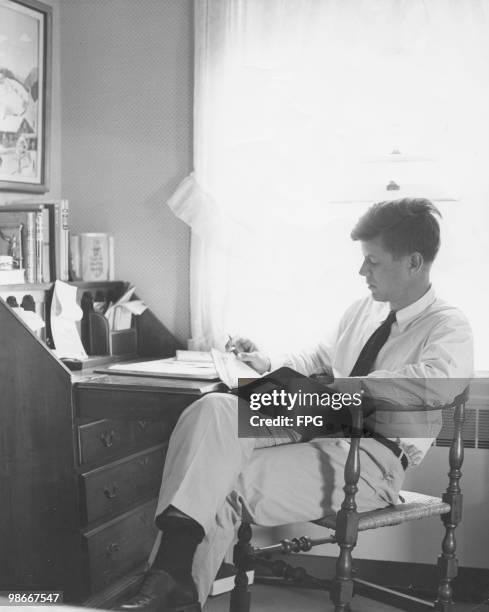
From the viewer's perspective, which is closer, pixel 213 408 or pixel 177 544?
pixel 177 544

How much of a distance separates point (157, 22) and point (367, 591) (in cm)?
216

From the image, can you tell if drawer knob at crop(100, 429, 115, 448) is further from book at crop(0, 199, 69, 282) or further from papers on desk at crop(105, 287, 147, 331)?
book at crop(0, 199, 69, 282)

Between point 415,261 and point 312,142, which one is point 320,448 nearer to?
point 415,261

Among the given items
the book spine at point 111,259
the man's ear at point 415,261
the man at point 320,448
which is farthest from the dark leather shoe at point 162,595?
the book spine at point 111,259

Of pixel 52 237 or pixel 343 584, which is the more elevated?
pixel 52 237

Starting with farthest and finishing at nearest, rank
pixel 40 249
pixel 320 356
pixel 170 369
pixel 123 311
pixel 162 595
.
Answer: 1. pixel 123 311
2. pixel 40 249
3. pixel 320 356
4. pixel 170 369
5. pixel 162 595

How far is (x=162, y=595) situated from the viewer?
200cm

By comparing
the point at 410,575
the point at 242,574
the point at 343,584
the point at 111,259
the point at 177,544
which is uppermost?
the point at 111,259

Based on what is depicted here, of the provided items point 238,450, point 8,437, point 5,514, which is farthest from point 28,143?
point 238,450

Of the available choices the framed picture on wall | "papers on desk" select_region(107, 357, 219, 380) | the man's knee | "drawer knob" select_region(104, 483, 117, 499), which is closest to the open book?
"papers on desk" select_region(107, 357, 219, 380)

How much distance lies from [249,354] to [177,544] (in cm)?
75

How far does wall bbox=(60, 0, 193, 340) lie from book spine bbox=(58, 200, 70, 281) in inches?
13.7

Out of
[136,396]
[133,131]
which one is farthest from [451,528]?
[133,131]

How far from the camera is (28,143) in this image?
3.12 metres
